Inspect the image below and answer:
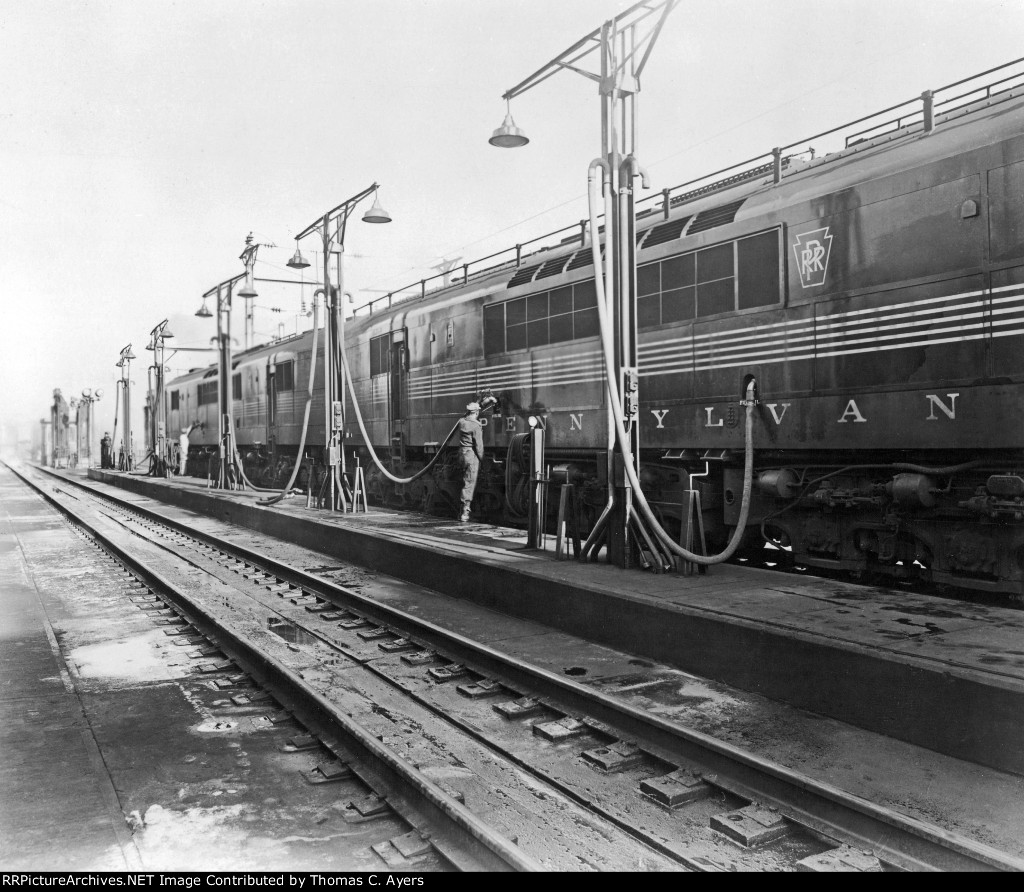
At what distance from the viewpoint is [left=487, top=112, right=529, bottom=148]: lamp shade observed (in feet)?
29.6

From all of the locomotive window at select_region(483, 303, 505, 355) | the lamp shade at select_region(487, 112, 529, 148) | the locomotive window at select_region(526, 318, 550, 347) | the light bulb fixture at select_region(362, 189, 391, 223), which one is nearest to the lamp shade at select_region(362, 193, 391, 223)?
the light bulb fixture at select_region(362, 189, 391, 223)

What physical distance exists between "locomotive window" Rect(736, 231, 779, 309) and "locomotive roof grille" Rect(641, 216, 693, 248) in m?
0.97

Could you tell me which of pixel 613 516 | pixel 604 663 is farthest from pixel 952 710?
pixel 613 516

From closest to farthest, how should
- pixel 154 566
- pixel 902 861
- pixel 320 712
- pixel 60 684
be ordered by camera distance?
pixel 902 861
pixel 320 712
pixel 60 684
pixel 154 566

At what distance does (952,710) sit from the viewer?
4004 mm

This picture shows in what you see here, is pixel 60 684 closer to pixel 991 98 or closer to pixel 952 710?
pixel 952 710

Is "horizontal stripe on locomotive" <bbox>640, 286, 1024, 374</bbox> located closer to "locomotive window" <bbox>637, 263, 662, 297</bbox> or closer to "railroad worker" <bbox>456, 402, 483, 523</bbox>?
"locomotive window" <bbox>637, 263, 662, 297</bbox>

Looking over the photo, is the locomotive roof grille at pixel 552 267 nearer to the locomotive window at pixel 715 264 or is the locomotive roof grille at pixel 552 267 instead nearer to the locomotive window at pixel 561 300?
the locomotive window at pixel 561 300

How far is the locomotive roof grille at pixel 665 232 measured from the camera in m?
9.28

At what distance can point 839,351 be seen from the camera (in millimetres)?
7492

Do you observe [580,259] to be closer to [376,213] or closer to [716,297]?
[716,297]

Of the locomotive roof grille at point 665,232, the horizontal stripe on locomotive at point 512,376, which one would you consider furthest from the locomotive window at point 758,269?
the horizontal stripe on locomotive at point 512,376

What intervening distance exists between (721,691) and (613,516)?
2607 mm

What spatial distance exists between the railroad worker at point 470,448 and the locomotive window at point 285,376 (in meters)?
10.2
